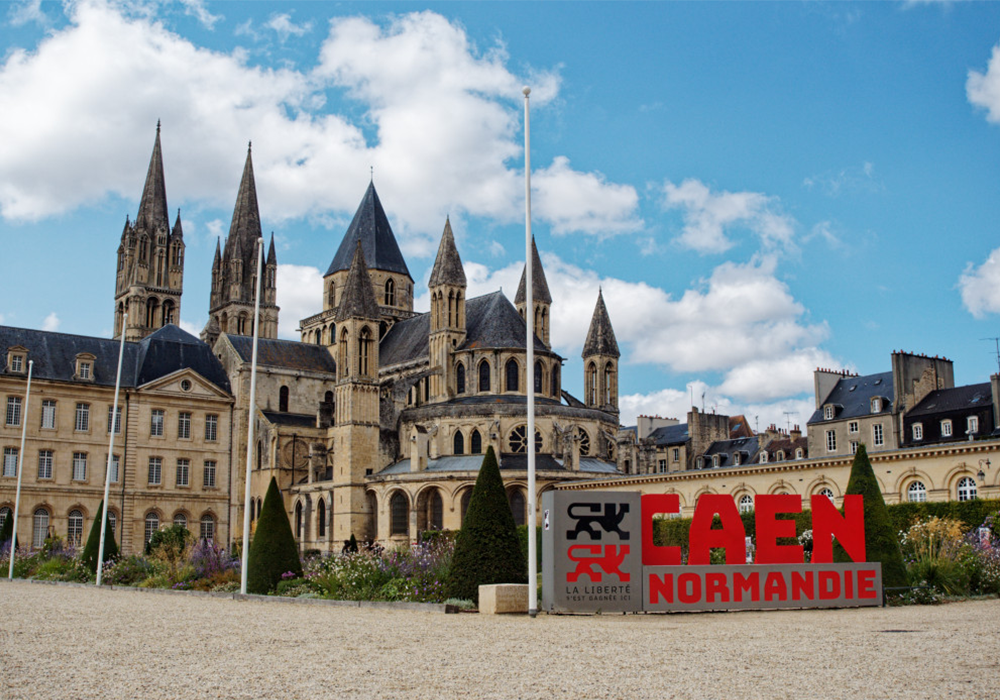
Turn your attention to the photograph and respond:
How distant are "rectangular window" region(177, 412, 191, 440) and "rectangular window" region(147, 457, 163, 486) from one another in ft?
6.61

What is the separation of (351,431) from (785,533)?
42.1m

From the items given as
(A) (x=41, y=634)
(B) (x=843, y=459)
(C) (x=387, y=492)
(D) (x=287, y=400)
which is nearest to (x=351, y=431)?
(C) (x=387, y=492)

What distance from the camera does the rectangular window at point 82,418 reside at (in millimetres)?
57812

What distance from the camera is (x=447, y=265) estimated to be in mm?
65812

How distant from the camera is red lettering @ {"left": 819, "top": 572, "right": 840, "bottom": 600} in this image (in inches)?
785

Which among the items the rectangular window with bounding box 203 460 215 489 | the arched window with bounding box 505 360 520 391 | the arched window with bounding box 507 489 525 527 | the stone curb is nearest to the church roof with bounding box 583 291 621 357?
the arched window with bounding box 505 360 520 391

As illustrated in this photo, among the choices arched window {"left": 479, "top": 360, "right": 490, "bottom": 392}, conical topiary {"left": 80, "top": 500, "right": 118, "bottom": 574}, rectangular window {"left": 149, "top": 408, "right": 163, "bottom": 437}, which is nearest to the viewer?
conical topiary {"left": 80, "top": 500, "right": 118, "bottom": 574}

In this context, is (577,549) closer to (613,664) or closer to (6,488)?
(613,664)

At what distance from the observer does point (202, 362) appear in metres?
65.6

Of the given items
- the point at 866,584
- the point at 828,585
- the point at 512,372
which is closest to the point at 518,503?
the point at 512,372

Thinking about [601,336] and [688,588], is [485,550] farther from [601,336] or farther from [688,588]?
[601,336]

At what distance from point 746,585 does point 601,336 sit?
168ft

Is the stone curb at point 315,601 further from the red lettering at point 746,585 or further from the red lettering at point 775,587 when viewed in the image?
the red lettering at point 775,587

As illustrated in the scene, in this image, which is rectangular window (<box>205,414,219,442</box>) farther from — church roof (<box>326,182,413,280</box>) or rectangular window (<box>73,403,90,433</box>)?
church roof (<box>326,182,413,280</box>)
